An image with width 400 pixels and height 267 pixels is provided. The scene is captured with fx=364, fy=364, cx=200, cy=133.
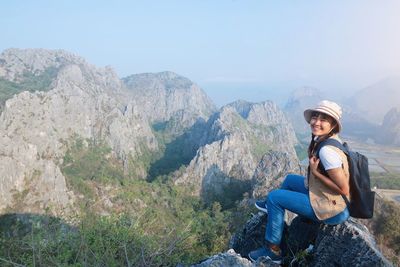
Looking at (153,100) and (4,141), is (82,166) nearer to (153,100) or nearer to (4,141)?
(4,141)

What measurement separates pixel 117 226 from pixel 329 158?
4061 mm

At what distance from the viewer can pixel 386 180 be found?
7256 centimetres

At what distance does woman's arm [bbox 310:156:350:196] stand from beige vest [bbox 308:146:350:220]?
13 cm

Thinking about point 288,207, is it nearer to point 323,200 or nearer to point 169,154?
point 323,200

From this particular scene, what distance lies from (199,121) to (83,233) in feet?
373

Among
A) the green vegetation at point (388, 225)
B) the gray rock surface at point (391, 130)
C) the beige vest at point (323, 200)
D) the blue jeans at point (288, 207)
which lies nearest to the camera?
the beige vest at point (323, 200)

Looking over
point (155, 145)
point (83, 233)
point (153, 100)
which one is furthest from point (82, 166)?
point (153, 100)

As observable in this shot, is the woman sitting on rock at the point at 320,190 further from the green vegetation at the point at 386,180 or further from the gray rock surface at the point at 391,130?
the gray rock surface at the point at 391,130

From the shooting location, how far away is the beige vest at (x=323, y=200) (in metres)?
4.46

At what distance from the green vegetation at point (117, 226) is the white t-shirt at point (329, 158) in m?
2.13

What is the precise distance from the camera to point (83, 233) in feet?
18.1

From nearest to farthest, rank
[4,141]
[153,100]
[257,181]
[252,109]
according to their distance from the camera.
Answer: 1. [4,141]
2. [257,181]
3. [252,109]
4. [153,100]

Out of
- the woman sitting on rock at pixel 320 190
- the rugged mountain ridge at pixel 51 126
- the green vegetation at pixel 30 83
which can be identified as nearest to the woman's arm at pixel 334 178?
the woman sitting on rock at pixel 320 190

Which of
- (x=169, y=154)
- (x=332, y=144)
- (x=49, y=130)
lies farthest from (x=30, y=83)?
(x=332, y=144)
